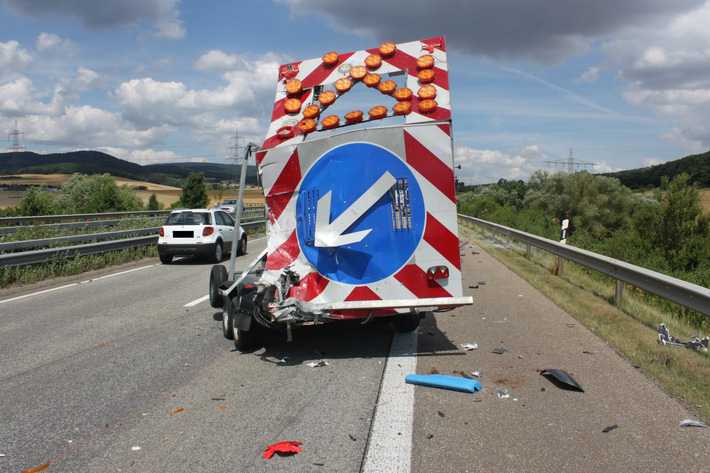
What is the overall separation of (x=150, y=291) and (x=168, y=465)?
862cm

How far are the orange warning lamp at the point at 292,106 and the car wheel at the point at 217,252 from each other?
11.9m

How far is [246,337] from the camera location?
6.64 metres

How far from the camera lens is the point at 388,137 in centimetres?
604

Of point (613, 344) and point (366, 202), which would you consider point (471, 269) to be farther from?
point (366, 202)

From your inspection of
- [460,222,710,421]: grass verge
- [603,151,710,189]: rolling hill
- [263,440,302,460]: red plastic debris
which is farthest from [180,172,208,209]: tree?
[263,440,302,460]: red plastic debris

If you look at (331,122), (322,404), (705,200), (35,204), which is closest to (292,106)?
(331,122)

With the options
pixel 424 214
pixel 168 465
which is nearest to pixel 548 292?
pixel 424 214

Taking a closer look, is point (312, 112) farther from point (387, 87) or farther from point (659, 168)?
point (659, 168)

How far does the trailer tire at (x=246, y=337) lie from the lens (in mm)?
6590

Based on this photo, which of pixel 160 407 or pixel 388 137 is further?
pixel 388 137

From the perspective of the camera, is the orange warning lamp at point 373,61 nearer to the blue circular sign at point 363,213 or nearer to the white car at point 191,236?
the blue circular sign at point 363,213

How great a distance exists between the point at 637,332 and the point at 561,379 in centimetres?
256

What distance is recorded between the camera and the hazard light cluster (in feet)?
20.6

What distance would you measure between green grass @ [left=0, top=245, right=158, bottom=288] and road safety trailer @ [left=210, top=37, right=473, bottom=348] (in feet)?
31.0
